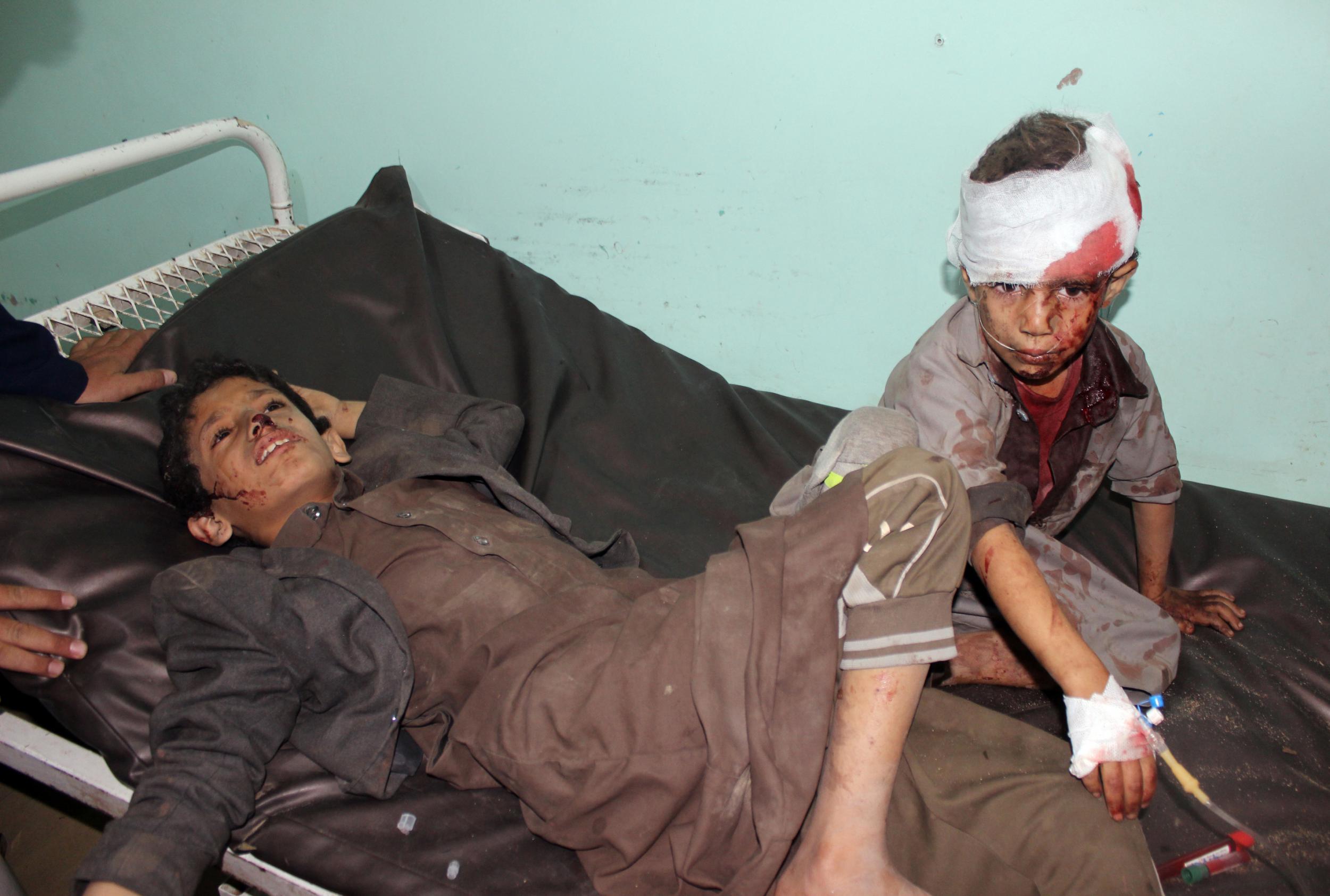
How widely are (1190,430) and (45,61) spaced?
293cm

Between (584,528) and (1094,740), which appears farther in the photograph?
(584,528)

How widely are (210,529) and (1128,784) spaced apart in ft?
4.35

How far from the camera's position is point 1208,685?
136 centimetres

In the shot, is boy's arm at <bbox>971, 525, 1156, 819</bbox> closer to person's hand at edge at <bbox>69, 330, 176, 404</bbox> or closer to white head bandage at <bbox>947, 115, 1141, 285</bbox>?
white head bandage at <bbox>947, 115, 1141, 285</bbox>

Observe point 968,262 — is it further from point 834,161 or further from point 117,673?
point 117,673

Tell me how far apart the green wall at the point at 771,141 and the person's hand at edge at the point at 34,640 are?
1.26 m

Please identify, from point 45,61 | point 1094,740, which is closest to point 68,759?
point 1094,740

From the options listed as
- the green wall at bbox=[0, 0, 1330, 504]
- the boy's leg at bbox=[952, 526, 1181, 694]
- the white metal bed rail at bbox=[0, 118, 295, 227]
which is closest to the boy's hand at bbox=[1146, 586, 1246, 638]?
the boy's leg at bbox=[952, 526, 1181, 694]

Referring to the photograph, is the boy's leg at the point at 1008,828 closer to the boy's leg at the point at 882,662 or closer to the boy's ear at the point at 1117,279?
the boy's leg at the point at 882,662

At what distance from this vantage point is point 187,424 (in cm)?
134

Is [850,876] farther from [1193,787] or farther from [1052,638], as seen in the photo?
[1193,787]

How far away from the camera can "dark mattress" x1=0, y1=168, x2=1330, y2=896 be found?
43.9 inches

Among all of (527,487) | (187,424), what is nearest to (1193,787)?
(527,487)

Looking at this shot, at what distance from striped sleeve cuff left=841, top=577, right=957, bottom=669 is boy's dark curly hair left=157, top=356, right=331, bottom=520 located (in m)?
1.01
